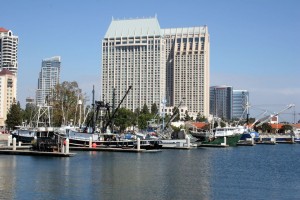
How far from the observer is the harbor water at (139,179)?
4969 cm

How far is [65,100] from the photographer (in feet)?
492

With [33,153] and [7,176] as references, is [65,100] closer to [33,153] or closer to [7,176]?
[33,153]

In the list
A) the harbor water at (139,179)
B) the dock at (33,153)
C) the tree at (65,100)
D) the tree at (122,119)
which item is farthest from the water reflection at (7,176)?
the tree at (122,119)

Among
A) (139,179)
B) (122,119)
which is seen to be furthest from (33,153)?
(122,119)

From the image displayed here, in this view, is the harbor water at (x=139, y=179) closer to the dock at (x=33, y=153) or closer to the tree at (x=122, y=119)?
the dock at (x=33, y=153)

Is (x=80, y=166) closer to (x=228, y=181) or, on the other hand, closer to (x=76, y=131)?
(x=228, y=181)

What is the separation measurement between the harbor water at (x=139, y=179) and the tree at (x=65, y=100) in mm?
59098

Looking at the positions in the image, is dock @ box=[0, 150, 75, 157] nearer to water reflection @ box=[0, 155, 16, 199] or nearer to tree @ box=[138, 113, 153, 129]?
water reflection @ box=[0, 155, 16, 199]

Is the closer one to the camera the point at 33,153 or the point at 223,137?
the point at 33,153

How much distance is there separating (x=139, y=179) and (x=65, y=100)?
3666 inches

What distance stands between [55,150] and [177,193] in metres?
44.5

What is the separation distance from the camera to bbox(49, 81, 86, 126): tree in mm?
143750

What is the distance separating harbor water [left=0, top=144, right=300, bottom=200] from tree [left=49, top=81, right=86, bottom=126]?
59098 millimetres

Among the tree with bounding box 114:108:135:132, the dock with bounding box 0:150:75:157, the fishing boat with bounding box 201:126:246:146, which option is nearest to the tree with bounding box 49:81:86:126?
the tree with bounding box 114:108:135:132
